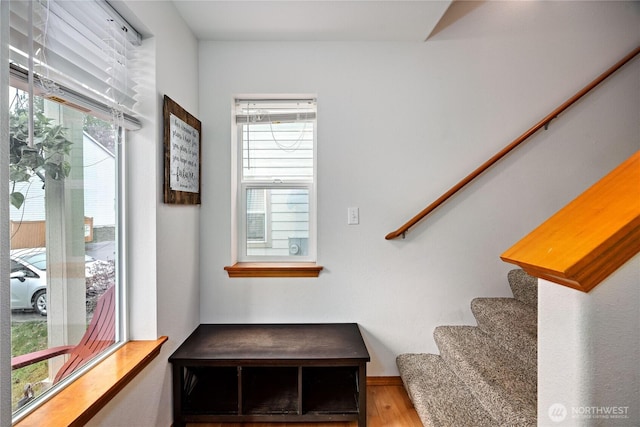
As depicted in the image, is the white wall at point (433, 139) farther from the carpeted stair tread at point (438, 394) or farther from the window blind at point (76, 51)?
the window blind at point (76, 51)

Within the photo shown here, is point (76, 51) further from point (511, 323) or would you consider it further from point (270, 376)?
point (511, 323)

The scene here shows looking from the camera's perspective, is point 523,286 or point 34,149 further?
point 523,286

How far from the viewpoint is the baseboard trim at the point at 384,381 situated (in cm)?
215

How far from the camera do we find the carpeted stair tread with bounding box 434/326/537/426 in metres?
1.28

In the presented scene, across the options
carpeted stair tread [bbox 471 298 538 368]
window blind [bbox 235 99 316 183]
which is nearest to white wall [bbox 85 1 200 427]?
window blind [bbox 235 99 316 183]

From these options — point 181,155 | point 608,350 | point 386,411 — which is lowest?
point 386,411

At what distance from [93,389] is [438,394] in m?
1.56

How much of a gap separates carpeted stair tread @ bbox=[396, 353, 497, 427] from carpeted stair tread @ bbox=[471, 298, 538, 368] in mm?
324

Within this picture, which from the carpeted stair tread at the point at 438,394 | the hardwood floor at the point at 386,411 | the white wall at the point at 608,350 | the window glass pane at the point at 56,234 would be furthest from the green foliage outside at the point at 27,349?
the carpeted stair tread at the point at 438,394

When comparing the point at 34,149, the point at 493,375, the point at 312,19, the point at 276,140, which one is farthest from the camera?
the point at 276,140

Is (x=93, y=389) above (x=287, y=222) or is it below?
below

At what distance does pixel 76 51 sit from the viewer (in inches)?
45.3

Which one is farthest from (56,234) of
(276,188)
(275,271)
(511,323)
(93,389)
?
(511,323)

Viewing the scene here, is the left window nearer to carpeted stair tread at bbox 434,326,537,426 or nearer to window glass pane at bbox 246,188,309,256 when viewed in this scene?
window glass pane at bbox 246,188,309,256
